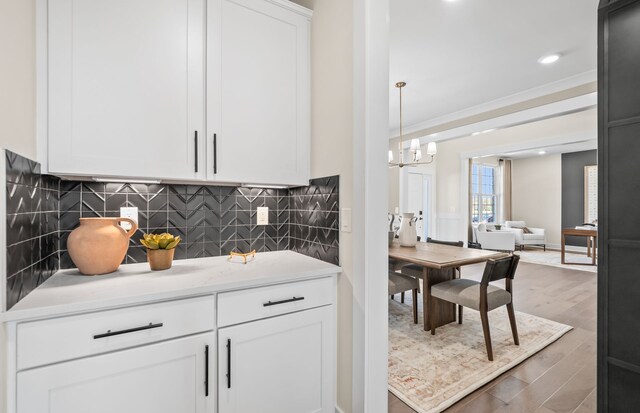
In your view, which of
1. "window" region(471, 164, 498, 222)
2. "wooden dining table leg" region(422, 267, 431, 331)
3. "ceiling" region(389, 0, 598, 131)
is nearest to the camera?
"ceiling" region(389, 0, 598, 131)

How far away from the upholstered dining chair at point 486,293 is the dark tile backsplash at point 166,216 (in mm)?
1496

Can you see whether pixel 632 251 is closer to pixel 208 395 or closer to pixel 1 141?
pixel 208 395

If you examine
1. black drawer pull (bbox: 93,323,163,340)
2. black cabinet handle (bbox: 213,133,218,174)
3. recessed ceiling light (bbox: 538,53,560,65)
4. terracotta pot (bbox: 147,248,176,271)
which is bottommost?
black drawer pull (bbox: 93,323,163,340)

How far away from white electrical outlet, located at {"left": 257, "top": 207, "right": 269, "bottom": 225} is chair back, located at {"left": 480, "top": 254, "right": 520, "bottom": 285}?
1.71m

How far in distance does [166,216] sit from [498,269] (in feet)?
8.24

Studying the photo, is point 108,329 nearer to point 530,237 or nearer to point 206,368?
point 206,368

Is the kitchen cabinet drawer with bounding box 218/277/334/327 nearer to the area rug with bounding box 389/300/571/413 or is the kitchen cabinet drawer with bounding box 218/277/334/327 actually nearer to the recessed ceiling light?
the area rug with bounding box 389/300/571/413

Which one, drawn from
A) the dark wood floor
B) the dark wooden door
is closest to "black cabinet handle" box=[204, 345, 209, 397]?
the dark wood floor

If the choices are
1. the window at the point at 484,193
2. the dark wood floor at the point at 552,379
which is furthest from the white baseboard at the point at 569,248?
the dark wood floor at the point at 552,379

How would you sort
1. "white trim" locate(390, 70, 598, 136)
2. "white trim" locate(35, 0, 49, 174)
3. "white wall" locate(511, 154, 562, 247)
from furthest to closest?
1. "white wall" locate(511, 154, 562, 247)
2. "white trim" locate(390, 70, 598, 136)
3. "white trim" locate(35, 0, 49, 174)

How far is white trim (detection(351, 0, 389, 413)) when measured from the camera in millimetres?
1429

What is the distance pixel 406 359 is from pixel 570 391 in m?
1.05

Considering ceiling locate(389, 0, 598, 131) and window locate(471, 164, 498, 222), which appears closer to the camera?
ceiling locate(389, 0, 598, 131)

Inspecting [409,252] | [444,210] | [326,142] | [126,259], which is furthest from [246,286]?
[444,210]
